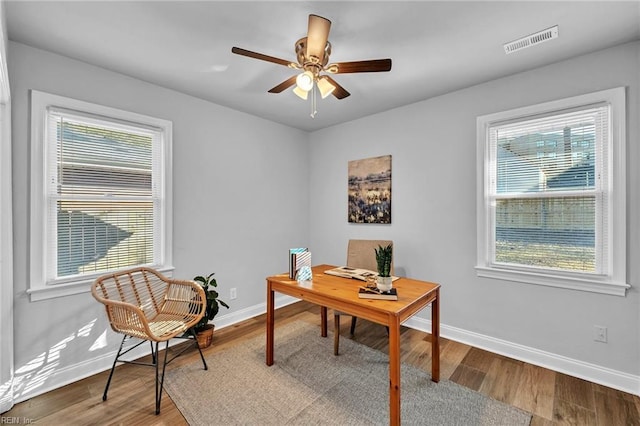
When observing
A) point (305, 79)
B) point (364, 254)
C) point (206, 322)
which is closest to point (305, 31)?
point (305, 79)

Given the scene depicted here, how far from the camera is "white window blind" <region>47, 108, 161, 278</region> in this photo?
213cm

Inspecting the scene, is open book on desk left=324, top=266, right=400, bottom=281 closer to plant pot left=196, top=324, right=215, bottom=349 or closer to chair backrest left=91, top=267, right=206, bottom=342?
chair backrest left=91, top=267, right=206, bottom=342

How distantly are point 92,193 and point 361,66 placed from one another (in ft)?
7.71

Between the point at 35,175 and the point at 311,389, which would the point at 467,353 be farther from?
the point at 35,175

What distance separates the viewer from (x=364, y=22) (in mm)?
1751

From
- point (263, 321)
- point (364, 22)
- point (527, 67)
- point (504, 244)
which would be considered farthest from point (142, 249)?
point (527, 67)

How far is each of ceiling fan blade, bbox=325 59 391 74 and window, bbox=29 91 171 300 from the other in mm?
1850

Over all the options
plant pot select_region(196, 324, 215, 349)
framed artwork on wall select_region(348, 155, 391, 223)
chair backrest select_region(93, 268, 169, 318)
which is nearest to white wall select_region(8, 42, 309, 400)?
chair backrest select_region(93, 268, 169, 318)

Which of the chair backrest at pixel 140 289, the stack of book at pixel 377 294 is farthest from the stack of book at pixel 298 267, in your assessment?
the chair backrest at pixel 140 289

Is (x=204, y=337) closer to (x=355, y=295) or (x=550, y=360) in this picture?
(x=355, y=295)

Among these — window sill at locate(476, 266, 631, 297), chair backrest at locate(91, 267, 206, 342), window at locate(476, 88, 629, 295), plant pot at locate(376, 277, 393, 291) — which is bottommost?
chair backrest at locate(91, 267, 206, 342)

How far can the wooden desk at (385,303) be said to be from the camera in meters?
1.54

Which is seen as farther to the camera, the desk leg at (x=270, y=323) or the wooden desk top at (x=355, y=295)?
the desk leg at (x=270, y=323)

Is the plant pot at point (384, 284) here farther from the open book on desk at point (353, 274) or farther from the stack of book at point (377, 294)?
the open book on desk at point (353, 274)
